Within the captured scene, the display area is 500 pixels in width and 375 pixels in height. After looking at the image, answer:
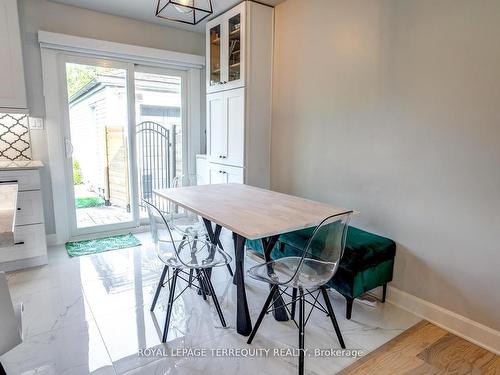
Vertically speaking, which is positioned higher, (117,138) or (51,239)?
(117,138)

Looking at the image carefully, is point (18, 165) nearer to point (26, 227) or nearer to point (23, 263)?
point (26, 227)

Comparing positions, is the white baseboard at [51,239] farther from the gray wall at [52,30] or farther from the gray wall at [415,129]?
the gray wall at [415,129]

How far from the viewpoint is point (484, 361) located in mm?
1836

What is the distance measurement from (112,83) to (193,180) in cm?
154

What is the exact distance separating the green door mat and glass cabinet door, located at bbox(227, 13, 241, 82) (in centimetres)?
214

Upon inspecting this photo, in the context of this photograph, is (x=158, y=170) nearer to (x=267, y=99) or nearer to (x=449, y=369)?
(x=267, y=99)

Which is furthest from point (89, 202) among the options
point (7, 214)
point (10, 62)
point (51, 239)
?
point (7, 214)

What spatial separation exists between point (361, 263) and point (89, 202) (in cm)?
318

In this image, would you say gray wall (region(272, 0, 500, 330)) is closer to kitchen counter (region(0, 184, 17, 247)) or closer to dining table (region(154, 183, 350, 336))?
dining table (region(154, 183, 350, 336))

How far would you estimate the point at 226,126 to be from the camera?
11.5 ft

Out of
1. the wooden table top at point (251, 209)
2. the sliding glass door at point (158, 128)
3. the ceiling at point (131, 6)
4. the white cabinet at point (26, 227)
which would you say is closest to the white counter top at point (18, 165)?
the white cabinet at point (26, 227)

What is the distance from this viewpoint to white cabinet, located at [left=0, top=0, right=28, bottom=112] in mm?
Answer: 2785

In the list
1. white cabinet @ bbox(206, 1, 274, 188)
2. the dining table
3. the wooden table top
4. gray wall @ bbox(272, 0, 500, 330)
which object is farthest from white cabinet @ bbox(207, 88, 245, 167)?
the dining table

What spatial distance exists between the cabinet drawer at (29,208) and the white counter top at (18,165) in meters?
0.23
